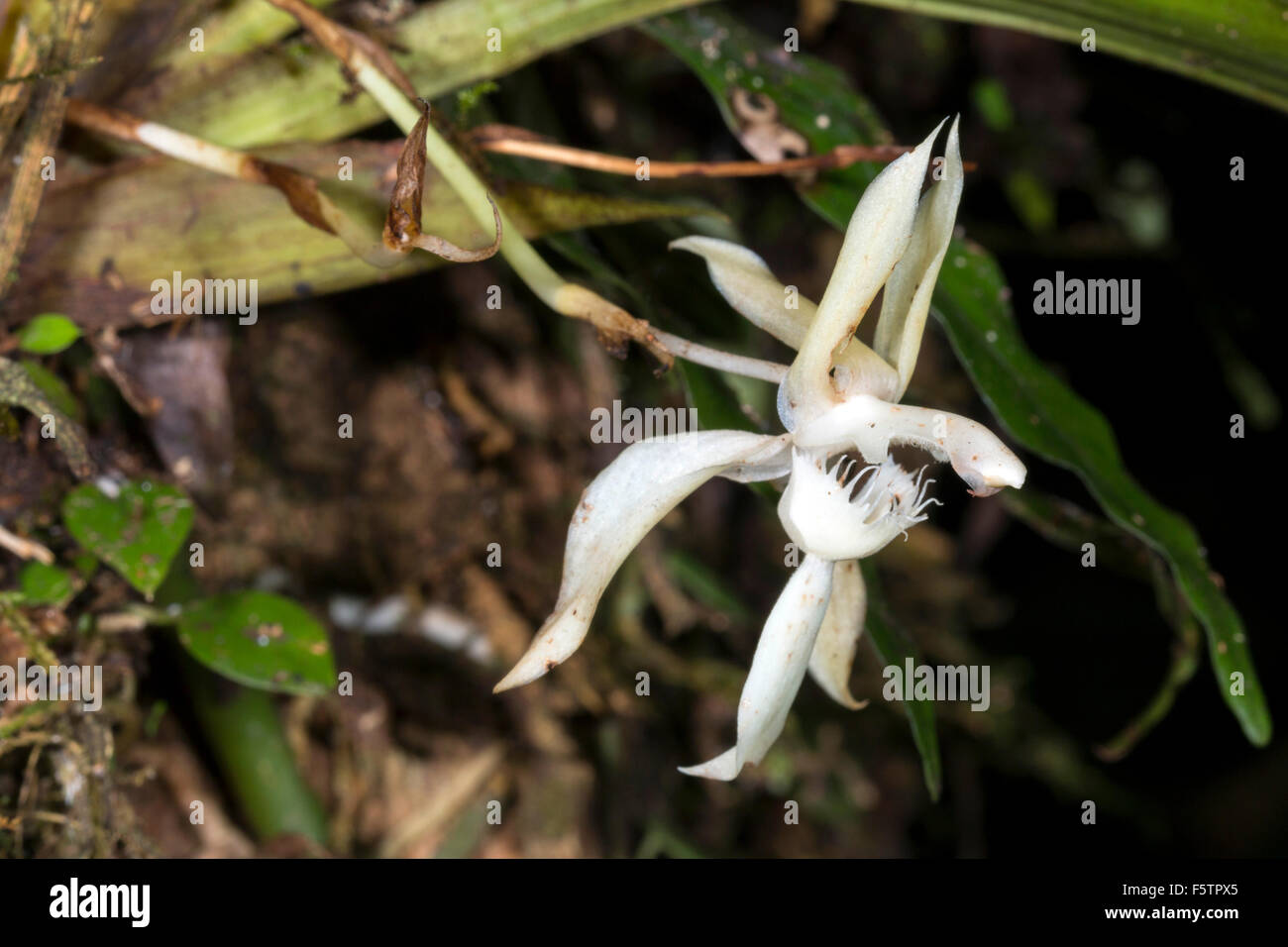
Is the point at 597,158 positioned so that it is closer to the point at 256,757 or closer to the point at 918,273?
the point at 918,273

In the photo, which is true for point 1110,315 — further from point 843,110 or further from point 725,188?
point 843,110

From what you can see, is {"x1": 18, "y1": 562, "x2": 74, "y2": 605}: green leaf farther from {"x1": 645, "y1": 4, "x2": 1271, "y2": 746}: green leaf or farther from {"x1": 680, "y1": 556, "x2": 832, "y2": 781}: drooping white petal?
{"x1": 645, "y1": 4, "x2": 1271, "y2": 746}: green leaf

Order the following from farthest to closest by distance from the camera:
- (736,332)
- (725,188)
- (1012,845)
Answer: (1012,845), (725,188), (736,332)

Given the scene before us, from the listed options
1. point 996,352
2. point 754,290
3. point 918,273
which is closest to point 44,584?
point 754,290

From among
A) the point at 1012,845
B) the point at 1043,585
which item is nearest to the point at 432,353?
the point at 1043,585

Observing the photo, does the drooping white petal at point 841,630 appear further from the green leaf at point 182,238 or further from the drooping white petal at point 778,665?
the green leaf at point 182,238

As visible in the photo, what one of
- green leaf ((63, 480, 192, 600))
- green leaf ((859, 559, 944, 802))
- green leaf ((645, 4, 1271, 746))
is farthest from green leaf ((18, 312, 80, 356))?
green leaf ((859, 559, 944, 802))

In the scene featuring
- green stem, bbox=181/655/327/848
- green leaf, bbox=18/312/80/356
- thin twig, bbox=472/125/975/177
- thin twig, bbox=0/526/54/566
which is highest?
thin twig, bbox=472/125/975/177
